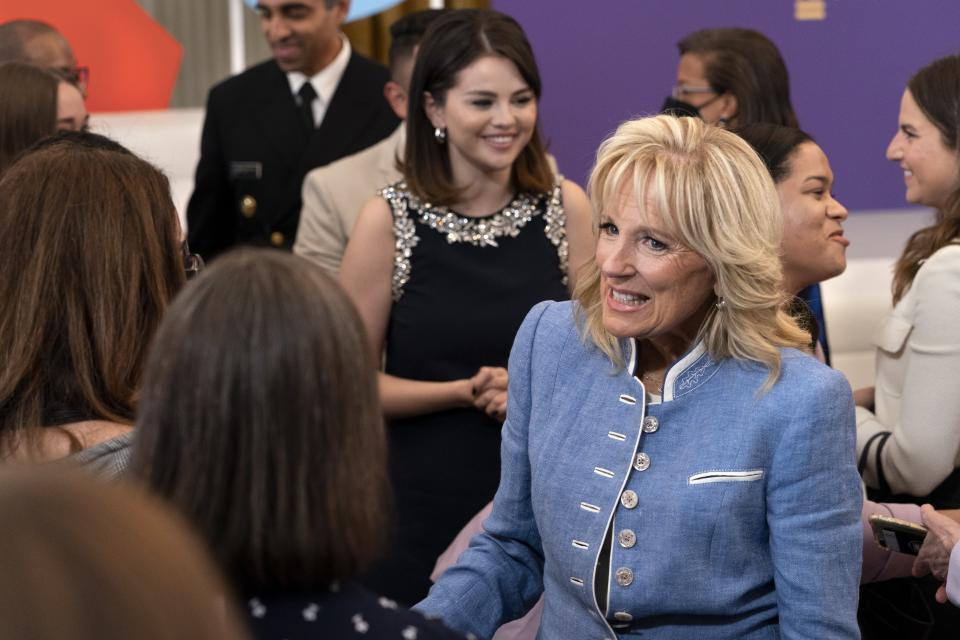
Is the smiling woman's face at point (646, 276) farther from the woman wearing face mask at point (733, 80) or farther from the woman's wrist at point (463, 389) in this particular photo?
the woman wearing face mask at point (733, 80)

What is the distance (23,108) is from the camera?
309 cm

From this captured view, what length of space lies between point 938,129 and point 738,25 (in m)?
2.27

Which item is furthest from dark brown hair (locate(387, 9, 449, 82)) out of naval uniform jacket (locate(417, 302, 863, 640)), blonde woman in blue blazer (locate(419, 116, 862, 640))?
naval uniform jacket (locate(417, 302, 863, 640))

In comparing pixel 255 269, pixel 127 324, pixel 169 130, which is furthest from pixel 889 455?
pixel 169 130

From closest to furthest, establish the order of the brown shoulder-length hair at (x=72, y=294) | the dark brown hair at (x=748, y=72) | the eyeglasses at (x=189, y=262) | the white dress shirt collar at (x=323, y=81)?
1. the brown shoulder-length hair at (x=72, y=294)
2. the eyeglasses at (x=189, y=262)
3. the dark brown hair at (x=748, y=72)
4. the white dress shirt collar at (x=323, y=81)

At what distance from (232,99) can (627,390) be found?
2677mm

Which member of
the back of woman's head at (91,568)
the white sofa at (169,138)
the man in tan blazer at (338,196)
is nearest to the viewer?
the back of woman's head at (91,568)

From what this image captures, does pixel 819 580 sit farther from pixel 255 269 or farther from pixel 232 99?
pixel 232 99

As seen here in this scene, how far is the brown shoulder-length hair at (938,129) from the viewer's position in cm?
286

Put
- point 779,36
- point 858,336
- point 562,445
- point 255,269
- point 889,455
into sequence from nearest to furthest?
1. point 255,269
2. point 562,445
3. point 889,455
4. point 858,336
5. point 779,36

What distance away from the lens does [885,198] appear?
213 inches

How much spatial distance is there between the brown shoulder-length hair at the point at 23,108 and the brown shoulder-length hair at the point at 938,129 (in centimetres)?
203

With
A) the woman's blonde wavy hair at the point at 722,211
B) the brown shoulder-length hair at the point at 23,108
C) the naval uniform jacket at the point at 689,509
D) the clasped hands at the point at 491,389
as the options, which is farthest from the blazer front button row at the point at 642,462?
the brown shoulder-length hair at the point at 23,108

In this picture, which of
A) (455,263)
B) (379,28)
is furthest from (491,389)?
(379,28)
